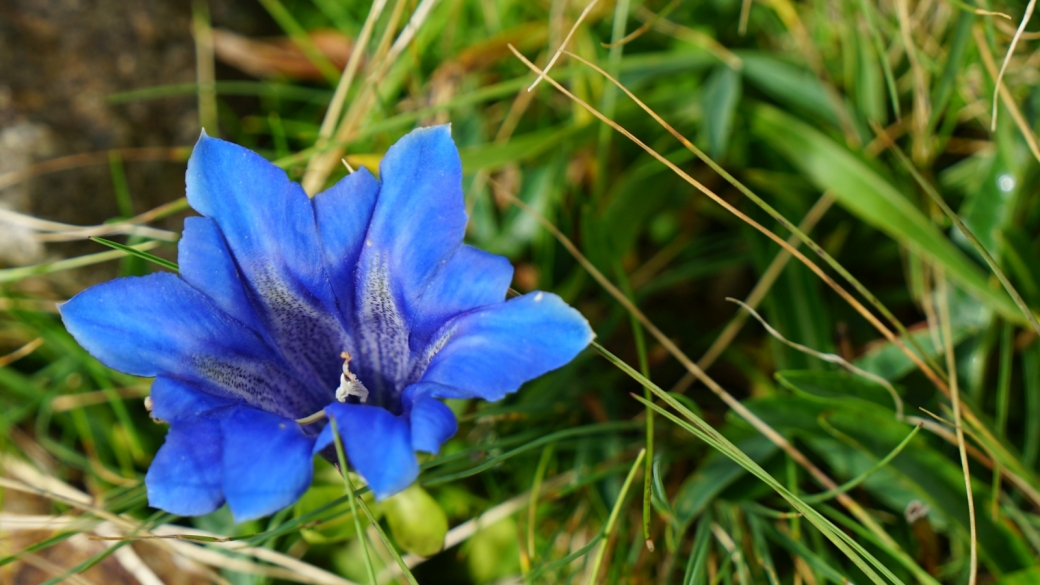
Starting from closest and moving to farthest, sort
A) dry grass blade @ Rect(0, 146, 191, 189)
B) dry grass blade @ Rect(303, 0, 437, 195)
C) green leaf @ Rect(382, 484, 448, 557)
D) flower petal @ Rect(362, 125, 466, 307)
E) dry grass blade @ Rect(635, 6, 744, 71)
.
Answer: flower petal @ Rect(362, 125, 466, 307) < green leaf @ Rect(382, 484, 448, 557) < dry grass blade @ Rect(303, 0, 437, 195) < dry grass blade @ Rect(0, 146, 191, 189) < dry grass blade @ Rect(635, 6, 744, 71)

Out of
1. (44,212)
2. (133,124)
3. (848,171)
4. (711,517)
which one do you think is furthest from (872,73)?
(44,212)

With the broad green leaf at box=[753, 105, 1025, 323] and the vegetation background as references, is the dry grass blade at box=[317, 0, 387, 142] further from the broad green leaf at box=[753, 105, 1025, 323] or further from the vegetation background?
the broad green leaf at box=[753, 105, 1025, 323]

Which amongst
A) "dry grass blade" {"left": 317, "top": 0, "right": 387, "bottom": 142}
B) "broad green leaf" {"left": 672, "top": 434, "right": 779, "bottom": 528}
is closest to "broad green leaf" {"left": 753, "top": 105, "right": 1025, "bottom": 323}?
"broad green leaf" {"left": 672, "top": 434, "right": 779, "bottom": 528}

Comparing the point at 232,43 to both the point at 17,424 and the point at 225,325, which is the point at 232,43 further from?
the point at 225,325

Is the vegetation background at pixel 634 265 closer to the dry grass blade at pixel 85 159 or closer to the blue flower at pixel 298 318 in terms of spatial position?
the dry grass blade at pixel 85 159

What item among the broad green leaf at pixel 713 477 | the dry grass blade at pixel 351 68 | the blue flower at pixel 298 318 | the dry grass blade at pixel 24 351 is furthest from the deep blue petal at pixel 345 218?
the dry grass blade at pixel 24 351

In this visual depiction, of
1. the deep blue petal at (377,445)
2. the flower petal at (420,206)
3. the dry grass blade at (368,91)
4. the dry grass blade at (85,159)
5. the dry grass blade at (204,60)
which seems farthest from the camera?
the dry grass blade at (204,60)
